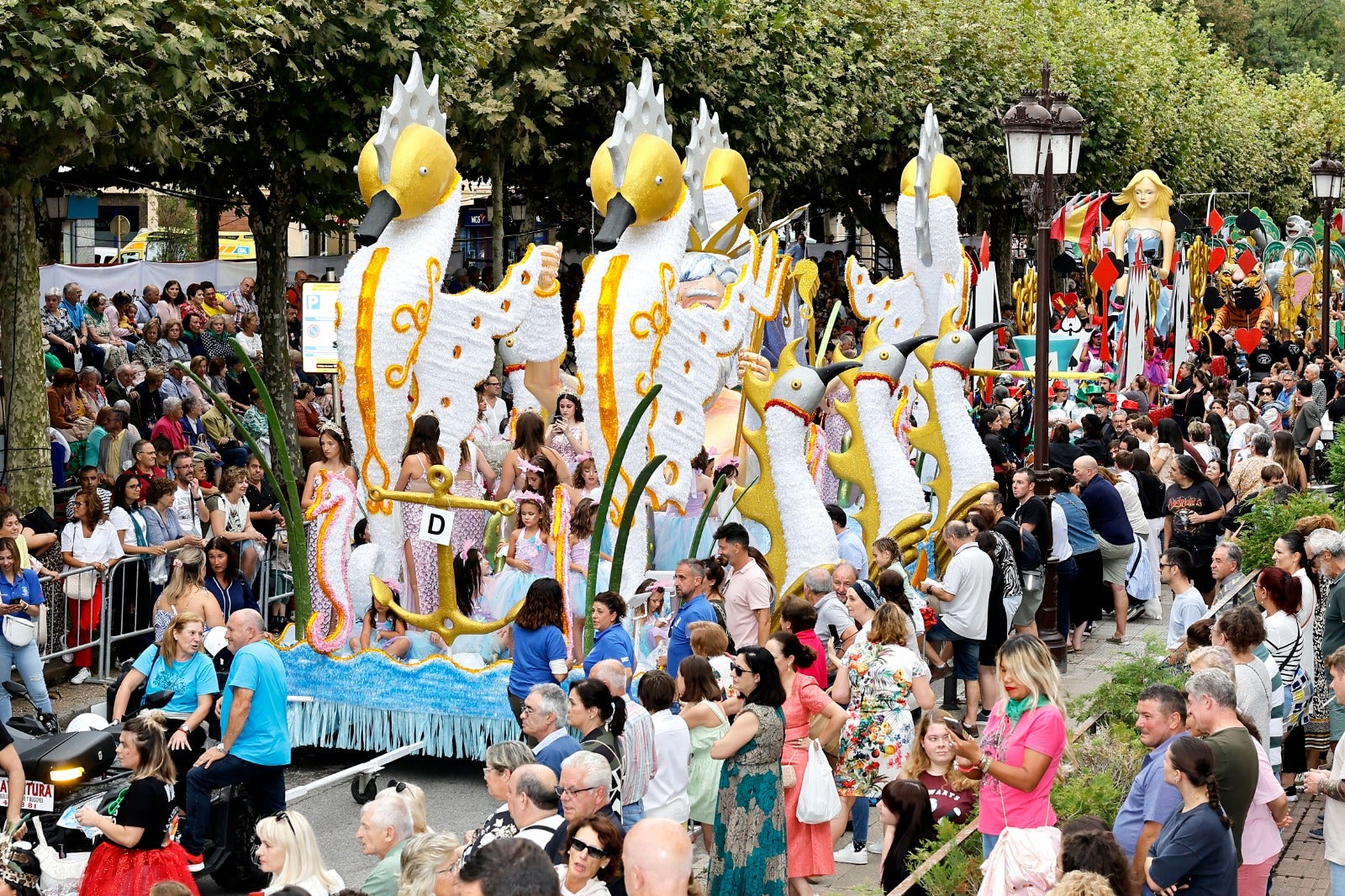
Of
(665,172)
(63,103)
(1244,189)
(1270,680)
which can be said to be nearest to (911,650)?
(1270,680)

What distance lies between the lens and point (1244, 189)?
53.9 meters

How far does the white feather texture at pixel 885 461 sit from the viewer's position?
13523mm

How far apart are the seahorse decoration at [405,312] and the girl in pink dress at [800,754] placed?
382 cm

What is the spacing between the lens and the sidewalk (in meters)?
9.18

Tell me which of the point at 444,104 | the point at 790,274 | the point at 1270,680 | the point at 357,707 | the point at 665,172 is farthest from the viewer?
the point at 444,104

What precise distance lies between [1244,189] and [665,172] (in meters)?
44.9

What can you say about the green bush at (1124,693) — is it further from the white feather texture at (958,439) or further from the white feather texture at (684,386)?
the white feather texture at (958,439)

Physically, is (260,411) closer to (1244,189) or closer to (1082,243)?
(1082,243)

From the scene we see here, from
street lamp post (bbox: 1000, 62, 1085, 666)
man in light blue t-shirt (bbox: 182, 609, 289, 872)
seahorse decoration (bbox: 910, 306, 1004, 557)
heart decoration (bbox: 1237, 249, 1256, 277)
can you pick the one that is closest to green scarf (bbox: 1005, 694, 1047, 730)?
man in light blue t-shirt (bbox: 182, 609, 289, 872)

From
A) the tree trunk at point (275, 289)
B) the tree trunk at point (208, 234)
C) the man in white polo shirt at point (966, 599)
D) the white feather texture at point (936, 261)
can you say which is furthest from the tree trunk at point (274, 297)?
the man in white polo shirt at point (966, 599)

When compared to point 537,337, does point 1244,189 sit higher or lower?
higher

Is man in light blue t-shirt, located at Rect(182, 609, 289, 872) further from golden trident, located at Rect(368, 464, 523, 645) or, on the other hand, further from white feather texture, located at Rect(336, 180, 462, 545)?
white feather texture, located at Rect(336, 180, 462, 545)

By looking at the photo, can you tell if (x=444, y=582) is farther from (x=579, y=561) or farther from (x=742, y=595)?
(x=742, y=595)

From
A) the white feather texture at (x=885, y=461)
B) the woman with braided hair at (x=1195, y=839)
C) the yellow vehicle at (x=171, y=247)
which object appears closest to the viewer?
the woman with braided hair at (x=1195, y=839)
